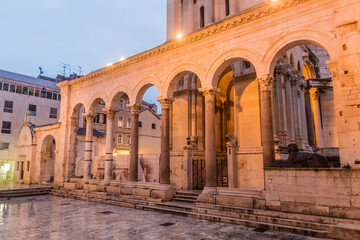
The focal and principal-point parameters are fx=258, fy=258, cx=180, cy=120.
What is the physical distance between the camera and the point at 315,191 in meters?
8.15

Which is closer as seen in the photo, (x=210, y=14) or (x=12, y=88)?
(x=210, y=14)

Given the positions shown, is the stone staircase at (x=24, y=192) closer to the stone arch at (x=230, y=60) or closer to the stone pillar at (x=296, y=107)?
the stone arch at (x=230, y=60)

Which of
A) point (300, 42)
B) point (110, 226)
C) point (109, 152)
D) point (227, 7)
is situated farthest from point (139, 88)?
point (300, 42)

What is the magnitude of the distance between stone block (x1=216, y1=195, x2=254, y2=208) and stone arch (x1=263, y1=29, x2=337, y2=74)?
515 cm

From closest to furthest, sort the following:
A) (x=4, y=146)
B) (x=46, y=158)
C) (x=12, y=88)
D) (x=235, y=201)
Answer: (x=235, y=201), (x=46, y=158), (x=4, y=146), (x=12, y=88)

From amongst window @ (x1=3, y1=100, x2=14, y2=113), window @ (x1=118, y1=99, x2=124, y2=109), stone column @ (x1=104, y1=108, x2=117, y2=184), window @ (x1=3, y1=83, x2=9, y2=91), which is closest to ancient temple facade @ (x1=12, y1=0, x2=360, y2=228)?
stone column @ (x1=104, y1=108, x2=117, y2=184)

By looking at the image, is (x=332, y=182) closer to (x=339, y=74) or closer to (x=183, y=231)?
(x=339, y=74)

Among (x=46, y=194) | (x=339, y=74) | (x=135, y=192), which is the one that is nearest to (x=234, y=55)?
(x=339, y=74)

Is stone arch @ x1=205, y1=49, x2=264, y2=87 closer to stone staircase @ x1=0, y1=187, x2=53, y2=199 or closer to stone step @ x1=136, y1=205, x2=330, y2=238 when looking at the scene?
stone step @ x1=136, y1=205, x2=330, y2=238

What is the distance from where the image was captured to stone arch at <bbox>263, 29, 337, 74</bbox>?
910cm

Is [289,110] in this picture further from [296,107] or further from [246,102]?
[246,102]

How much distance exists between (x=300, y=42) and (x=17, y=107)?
108 feet

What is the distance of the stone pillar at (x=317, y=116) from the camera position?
1733 cm

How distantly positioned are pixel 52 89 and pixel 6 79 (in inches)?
213
